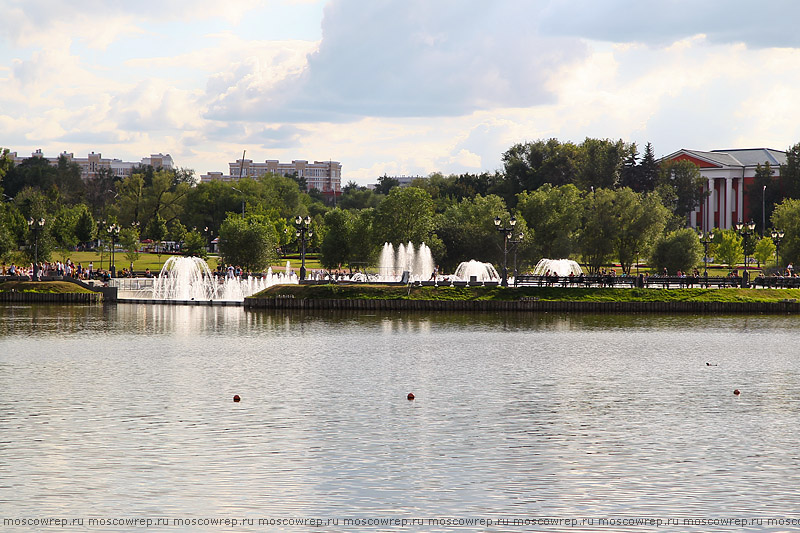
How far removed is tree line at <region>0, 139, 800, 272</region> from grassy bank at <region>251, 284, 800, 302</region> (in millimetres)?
14156

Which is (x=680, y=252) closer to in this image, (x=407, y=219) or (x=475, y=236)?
(x=475, y=236)

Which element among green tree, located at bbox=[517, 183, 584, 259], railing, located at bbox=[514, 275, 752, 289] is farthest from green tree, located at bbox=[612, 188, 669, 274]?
railing, located at bbox=[514, 275, 752, 289]

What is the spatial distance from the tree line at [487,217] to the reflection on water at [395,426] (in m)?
41.1

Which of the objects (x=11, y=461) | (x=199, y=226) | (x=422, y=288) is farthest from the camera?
(x=199, y=226)

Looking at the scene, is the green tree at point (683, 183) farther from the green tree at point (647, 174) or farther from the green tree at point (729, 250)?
the green tree at point (729, 250)

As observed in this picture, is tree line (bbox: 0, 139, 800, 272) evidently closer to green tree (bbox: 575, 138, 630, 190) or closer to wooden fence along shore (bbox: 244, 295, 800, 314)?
green tree (bbox: 575, 138, 630, 190)

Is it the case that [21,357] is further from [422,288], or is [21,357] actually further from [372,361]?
[422,288]

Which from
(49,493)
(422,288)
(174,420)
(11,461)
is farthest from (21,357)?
(422,288)

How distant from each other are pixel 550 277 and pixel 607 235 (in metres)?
23.9

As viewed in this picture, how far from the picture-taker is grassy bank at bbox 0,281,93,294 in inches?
2906

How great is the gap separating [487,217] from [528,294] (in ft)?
78.3

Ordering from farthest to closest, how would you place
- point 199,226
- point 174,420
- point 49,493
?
point 199,226 → point 174,420 → point 49,493

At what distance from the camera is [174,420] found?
25.3 m

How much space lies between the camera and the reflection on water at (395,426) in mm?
17844
